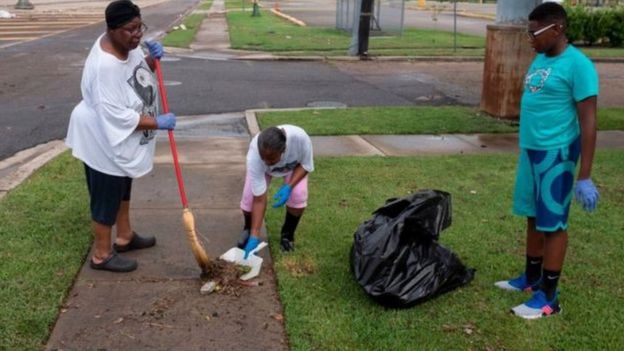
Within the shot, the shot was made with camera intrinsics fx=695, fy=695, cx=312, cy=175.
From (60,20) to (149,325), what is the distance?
3139 cm

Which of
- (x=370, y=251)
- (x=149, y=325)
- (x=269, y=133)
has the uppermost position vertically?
(x=269, y=133)

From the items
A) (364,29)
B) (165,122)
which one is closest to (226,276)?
(165,122)

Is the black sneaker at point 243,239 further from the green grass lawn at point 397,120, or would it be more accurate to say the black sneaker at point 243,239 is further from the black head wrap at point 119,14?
the green grass lawn at point 397,120

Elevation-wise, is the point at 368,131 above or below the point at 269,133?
below

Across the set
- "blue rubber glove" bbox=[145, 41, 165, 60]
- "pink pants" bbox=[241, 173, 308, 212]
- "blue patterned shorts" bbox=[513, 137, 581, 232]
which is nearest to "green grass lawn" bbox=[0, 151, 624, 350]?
"pink pants" bbox=[241, 173, 308, 212]

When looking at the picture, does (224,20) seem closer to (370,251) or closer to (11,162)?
(11,162)

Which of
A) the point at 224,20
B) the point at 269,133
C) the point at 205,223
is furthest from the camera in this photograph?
the point at 224,20

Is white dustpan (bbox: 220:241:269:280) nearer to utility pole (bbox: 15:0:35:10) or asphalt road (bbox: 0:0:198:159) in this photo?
asphalt road (bbox: 0:0:198:159)

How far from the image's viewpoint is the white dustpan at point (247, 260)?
4328 millimetres

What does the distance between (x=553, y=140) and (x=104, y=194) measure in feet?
8.70

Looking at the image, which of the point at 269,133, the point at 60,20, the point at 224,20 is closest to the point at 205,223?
the point at 269,133

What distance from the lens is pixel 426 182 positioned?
21.2 feet

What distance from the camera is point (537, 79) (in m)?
3.68

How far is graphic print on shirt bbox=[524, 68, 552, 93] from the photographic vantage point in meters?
3.63
